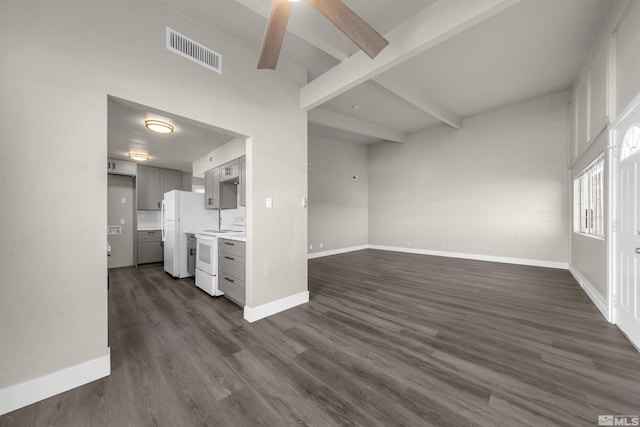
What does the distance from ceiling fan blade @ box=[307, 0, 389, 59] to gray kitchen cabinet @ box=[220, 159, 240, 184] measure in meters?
2.59

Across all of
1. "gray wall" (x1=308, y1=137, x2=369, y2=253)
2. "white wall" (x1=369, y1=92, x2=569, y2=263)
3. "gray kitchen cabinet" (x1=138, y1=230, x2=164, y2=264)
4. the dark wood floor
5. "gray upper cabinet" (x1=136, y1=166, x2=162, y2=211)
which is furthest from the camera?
"gray wall" (x1=308, y1=137, x2=369, y2=253)

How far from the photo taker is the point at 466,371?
1763mm

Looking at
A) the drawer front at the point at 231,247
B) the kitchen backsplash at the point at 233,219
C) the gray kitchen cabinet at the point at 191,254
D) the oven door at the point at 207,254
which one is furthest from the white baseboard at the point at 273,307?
the gray kitchen cabinet at the point at 191,254

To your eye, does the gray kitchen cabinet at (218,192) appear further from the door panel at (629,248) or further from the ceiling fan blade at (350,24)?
the door panel at (629,248)

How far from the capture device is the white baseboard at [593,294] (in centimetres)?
259

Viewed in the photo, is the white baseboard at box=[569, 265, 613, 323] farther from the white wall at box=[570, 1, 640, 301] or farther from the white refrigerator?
the white refrigerator

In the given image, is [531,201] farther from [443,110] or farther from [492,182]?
[443,110]

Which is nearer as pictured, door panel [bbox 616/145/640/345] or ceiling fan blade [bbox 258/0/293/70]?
ceiling fan blade [bbox 258/0/293/70]

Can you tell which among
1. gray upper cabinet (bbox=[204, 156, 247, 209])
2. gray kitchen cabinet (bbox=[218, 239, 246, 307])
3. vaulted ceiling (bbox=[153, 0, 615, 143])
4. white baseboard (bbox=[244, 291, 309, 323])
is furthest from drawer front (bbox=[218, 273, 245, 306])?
vaulted ceiling (bbox=[153, 0, 615, 143])

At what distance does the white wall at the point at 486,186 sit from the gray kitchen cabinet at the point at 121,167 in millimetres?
6836

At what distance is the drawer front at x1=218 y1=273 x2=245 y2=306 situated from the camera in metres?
2.91

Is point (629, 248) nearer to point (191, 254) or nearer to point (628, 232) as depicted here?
point (628, 232)

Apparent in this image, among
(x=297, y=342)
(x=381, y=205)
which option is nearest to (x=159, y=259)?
(x=297, y=342)

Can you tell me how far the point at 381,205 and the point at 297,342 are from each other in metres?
6.07
